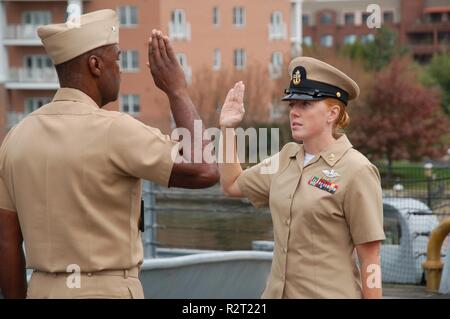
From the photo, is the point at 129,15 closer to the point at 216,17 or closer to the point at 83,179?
the point at 216,17

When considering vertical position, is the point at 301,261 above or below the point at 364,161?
below

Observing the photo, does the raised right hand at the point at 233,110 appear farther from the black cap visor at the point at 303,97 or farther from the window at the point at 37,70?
the window at the point at 37,70

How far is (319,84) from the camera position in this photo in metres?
4.52

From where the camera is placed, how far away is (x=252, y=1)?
52125 mm

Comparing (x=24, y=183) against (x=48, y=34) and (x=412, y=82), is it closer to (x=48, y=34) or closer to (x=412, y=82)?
(x=48, y=34)

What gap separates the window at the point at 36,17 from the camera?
4906 cm

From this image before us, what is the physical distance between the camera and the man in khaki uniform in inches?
140

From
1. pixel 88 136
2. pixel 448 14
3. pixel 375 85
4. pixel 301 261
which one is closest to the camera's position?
pixel 88 136

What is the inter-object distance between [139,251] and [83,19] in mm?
838

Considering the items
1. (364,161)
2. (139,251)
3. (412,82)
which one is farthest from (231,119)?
(412,82)

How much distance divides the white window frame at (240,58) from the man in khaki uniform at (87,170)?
4560 cm

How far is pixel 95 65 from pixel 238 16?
46.8 metres

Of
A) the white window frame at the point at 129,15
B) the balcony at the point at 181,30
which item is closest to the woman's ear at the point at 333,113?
the white window frame at the point at 129,15

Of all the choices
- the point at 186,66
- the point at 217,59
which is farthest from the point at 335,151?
the point at 217,59
